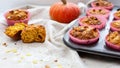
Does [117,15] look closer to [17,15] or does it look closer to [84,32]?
[84,32]

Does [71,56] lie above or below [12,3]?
below

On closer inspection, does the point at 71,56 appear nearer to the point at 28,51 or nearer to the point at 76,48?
the point at 76,48

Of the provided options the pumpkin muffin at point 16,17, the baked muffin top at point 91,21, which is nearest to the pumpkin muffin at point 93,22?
the baked muffin top at point 91,21

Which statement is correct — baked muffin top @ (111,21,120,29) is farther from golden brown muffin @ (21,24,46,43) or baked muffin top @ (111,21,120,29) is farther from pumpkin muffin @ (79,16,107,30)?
golden brown muffin @ (21,24,46,43)

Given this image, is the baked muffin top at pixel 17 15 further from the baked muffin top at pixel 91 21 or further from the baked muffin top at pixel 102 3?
the baked muffin top at pixel 102 3

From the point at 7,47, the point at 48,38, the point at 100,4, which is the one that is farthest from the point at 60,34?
the point at 100,4

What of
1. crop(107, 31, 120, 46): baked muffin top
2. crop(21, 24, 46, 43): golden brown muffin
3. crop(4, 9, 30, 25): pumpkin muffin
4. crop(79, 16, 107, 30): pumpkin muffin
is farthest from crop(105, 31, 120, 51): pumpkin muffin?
crop(4, 9, 30, 25): pumpkin muffin
